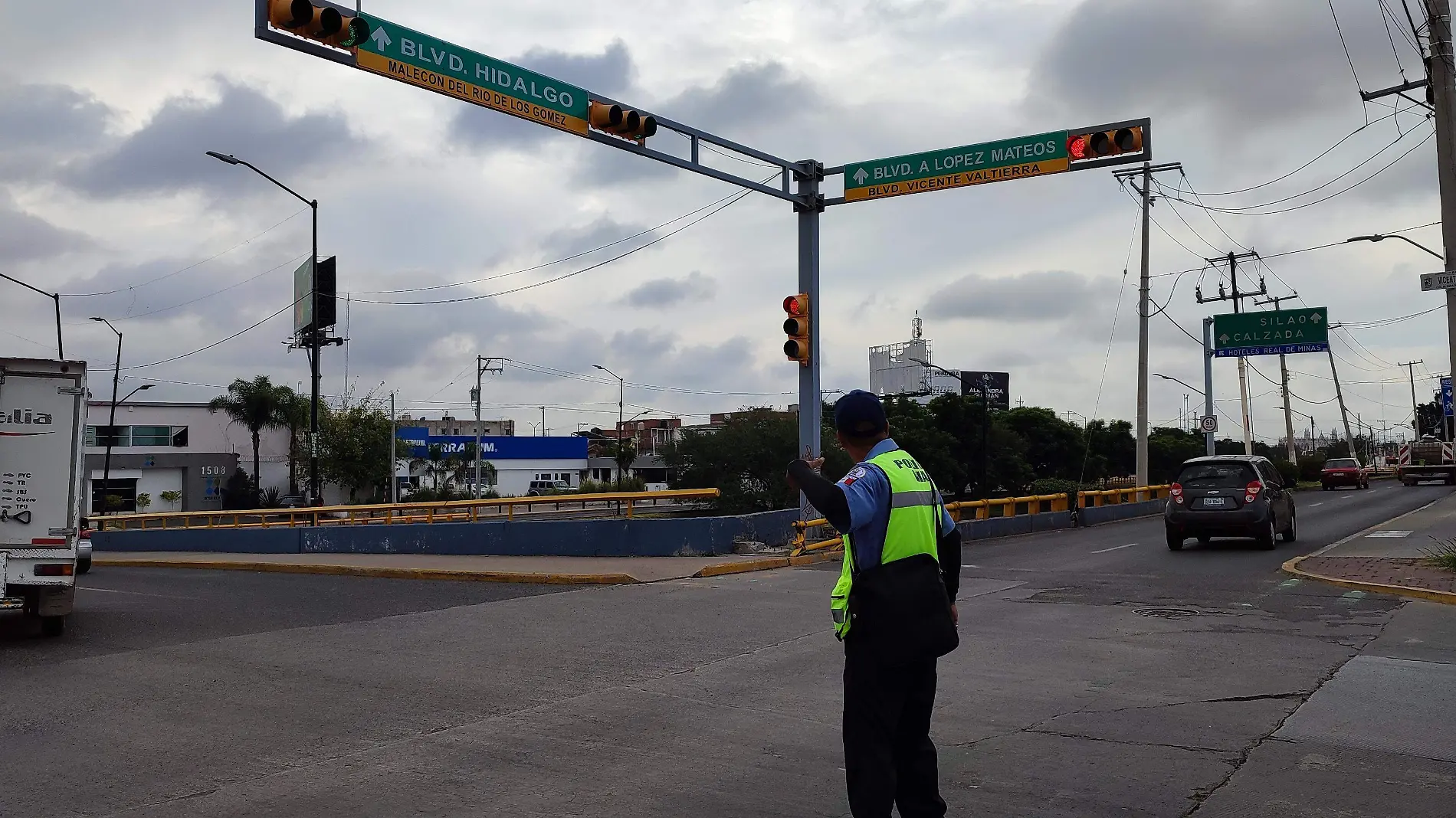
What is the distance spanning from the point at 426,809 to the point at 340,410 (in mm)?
68852

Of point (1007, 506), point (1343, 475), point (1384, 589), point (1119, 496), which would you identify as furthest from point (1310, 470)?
point (1384, 589)

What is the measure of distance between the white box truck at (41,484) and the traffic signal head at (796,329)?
366 inches

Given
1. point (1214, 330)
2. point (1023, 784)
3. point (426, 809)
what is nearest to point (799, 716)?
point (1023, 784)

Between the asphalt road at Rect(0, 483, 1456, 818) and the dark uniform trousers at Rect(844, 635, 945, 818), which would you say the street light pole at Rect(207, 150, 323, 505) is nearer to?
the asphalt road at Rect(0, 483, 1456, 818)

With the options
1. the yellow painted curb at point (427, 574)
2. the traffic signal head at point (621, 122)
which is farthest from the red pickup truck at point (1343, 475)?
the traffic signal head at point (621, 122)

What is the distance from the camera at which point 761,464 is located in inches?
1697

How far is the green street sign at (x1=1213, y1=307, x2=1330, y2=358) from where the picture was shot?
145 ft

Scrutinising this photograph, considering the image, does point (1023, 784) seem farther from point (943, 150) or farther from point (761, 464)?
point (761, 464)

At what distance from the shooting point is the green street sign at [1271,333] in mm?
44344

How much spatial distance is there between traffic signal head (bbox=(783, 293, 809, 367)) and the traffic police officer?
12.6 m

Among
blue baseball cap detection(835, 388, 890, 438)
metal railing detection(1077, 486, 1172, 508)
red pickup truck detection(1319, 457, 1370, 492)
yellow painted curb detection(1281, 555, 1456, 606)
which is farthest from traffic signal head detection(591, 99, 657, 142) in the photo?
red pickup truck detection(1319, 457, 1370, 492)

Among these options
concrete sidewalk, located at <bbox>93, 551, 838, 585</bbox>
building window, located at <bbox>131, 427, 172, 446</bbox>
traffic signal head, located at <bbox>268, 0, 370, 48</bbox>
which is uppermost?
traffic signal head, located at <bbox>268, 0, 370, 48</bbox>

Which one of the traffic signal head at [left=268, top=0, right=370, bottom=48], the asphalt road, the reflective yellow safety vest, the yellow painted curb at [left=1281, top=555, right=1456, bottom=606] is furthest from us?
the yellow painted curb at [left=1281, top=555, right=1456, bottom=606]

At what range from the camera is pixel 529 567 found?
1773 centimetres
